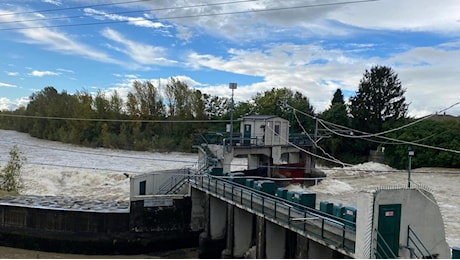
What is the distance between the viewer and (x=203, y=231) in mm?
22000

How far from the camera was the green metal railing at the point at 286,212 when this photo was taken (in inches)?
484

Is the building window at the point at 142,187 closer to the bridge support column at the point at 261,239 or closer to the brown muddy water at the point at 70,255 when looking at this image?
the brown muddy water at the point at 70,255

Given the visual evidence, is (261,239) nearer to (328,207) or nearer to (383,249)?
(328,207)

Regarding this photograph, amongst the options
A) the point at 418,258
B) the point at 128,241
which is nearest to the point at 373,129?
the point at 128,241

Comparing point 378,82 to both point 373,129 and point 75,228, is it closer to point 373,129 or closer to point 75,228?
point 373,129

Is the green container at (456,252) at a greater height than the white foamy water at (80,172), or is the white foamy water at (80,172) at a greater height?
the green container at (456,252)

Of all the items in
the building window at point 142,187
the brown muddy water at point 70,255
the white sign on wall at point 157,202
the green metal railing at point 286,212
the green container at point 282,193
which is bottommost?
the brown muddy water at point 70,255

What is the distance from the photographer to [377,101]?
6519 cm

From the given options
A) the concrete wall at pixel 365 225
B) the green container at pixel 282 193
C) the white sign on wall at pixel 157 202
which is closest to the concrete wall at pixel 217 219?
the white sign on wall at pixel 157 202

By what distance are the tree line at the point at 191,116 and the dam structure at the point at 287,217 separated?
3039 cm

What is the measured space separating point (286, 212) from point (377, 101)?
54.3m

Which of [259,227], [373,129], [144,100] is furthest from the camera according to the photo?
[144,100]

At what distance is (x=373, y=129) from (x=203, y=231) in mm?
48016

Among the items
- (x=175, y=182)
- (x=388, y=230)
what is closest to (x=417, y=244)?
(x=388, y=230)
